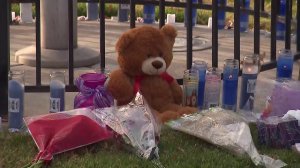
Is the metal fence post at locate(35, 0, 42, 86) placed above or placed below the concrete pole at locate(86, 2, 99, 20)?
below

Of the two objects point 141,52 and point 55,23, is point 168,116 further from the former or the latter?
point 55,23

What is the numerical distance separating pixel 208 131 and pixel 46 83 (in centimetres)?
177

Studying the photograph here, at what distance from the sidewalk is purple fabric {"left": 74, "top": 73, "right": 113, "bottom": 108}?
37cm

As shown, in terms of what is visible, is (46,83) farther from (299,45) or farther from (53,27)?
(299,45)

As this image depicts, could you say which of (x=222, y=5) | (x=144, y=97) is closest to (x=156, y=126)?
(x=144, y=97)

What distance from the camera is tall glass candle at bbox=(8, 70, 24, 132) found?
13.5ft

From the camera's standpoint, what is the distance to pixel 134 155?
3553mm

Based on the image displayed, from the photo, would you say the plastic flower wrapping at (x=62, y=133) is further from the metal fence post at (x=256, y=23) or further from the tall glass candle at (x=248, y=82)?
the metal fence post at (x=256, y=23)

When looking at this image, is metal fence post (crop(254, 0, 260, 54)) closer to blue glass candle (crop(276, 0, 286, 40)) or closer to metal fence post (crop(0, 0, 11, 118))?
blue glass candle (crop(276, 0, 286, 40))

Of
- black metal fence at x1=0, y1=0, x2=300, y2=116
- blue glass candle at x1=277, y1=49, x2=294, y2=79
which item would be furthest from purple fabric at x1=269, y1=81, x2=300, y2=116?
black metal fence at x1=0, y1=0, x2=300, y2=116

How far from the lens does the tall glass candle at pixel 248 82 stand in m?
4.62

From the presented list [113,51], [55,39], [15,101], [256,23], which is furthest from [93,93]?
[113,51]

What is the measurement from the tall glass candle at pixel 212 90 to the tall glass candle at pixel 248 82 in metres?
0.20

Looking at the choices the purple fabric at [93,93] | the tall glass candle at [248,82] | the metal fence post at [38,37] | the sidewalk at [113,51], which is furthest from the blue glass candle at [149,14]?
the purple fabric at [93,93]
